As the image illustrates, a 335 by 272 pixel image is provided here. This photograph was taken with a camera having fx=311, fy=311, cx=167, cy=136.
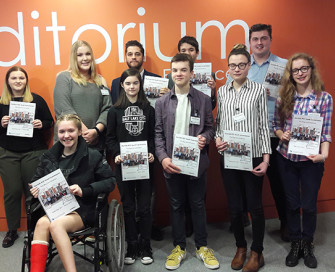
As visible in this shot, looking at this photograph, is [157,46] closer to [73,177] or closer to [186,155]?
[186,155]

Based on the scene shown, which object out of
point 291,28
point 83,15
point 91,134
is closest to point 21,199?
point 91,134

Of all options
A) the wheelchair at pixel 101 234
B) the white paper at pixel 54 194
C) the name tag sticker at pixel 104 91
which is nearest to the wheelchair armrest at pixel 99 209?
the wheelchair at pixel 101 234

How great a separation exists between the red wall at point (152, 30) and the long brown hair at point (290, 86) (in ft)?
3.64

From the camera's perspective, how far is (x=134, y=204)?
293 cm

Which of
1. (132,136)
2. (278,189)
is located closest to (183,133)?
(132,136)

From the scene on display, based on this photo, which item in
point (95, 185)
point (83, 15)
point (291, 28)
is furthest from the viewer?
point (291, 28)

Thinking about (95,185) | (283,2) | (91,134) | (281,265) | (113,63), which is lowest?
(281,265)

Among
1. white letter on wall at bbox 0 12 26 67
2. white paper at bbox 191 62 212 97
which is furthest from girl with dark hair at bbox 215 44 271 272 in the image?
white letter on wall at bbox 0 12 26 67

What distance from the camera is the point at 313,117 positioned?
2650 mm

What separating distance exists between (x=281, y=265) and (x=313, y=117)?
4.52 ft

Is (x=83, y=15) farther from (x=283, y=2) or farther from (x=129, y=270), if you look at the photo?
(x=129, y=270)

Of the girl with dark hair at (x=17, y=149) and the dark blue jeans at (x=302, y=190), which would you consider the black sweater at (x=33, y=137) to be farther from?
the dark blue jeans at (x=302, y=190)

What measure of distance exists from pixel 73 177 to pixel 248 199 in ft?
4.88

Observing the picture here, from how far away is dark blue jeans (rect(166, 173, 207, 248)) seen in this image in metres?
2.82
